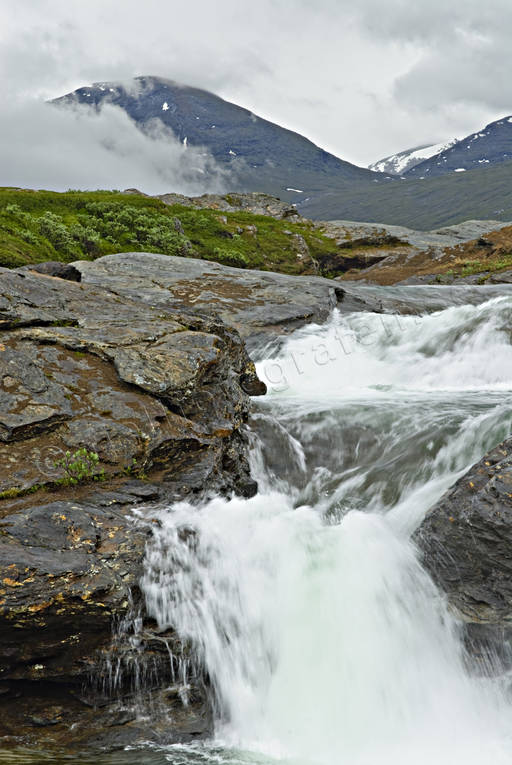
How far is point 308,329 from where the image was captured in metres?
22.2

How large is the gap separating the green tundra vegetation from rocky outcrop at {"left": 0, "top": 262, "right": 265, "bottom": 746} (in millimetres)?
16420

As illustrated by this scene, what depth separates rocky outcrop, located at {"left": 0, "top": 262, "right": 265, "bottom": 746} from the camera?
5723 mm

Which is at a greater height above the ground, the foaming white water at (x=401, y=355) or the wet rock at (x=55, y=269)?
the wet rock at (x=55, y=269)

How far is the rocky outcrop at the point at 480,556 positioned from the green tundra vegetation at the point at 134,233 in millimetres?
22891

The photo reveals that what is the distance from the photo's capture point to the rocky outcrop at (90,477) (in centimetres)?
572

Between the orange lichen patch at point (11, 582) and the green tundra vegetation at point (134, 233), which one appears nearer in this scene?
the orange lichen patch at point (11, 582)

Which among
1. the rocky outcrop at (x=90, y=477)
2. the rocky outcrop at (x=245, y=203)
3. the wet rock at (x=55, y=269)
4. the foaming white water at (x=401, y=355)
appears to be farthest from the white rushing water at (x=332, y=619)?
the rocky outcrop at (x=245, y=203)

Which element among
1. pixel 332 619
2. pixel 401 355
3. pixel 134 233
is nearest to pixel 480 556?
pixel 332 619

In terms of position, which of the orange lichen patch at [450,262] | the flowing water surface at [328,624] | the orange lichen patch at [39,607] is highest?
the orange lichen patch at [450,262]

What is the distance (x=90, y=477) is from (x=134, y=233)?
36.2 m

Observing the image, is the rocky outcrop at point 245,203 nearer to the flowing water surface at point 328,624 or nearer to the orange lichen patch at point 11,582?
the flowing water surface at point 328,624

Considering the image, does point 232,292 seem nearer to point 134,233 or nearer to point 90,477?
point 90,477

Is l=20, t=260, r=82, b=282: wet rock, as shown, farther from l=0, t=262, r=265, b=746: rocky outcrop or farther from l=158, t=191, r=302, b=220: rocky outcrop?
l=158, t=191, r=302, b=220: rocky outcrop

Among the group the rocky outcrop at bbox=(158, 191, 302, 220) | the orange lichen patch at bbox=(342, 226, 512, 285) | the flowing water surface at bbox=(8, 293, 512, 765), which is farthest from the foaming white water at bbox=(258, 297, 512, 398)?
the rocky outcrop at bbox=(158, 191, 302, 220)
